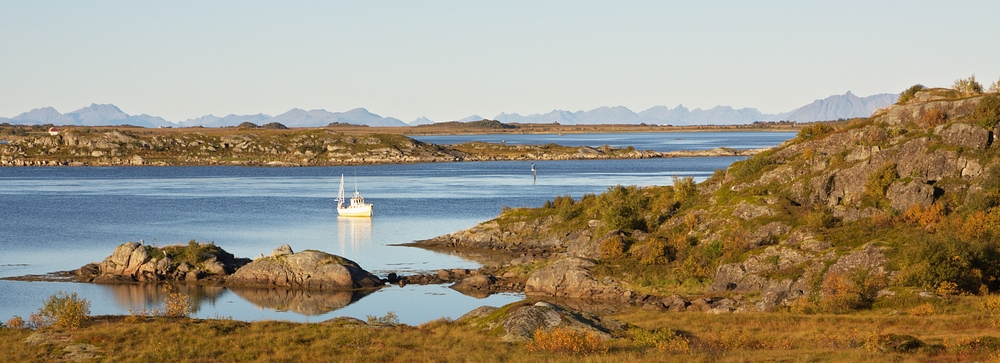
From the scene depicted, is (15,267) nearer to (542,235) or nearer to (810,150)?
(542,235)

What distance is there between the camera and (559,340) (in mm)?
25406

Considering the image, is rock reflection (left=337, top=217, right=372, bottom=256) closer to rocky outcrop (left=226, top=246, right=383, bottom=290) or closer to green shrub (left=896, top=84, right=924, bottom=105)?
rocky outcrop (left=226, top=246, right=383, bottom=290)

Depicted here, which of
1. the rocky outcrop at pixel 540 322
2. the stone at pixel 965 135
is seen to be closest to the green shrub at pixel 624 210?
the stone at pixel 965 135

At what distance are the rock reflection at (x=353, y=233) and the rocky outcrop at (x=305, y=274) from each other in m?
13.0

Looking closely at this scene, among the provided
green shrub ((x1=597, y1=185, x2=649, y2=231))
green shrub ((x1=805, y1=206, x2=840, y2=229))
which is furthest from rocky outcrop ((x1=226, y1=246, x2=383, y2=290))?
green shrub ((x1=805, y1=206, x2=840, y2=229))

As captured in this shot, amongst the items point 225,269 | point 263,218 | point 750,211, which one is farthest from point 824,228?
point 263,218

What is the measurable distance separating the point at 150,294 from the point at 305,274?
29.5 ft

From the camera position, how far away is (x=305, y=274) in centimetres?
5453

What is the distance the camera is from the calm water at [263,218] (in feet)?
165

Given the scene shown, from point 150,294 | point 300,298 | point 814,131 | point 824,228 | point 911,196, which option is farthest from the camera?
point 814,131

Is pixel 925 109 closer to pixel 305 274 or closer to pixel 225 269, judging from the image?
pixel 305 274

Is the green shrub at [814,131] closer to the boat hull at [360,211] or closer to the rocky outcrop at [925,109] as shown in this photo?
the rocky outcrop at [925,109]

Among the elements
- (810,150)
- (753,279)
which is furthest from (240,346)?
(810,150)

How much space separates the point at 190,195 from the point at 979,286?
10357cm
